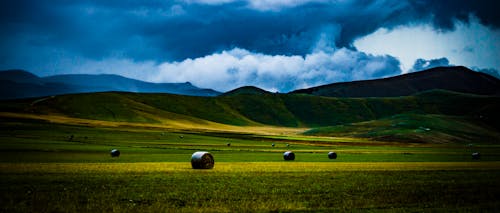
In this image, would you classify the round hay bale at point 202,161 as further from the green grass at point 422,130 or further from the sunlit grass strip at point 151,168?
the green grass at point 422,130

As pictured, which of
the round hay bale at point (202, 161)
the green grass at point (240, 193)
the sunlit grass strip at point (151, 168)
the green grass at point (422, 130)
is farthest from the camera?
the green grass at point (422, 130)

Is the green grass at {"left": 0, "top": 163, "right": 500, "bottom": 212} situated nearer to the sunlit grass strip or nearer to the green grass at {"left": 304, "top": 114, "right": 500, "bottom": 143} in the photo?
the sunlit grass strip

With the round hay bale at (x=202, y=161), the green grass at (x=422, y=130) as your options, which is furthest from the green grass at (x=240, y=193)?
the green grass at (x=422, y=130)

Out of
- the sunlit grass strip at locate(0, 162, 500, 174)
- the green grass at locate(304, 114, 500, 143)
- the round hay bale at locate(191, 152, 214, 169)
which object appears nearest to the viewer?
the sunlit grass strip at locate(0, 162, 500, 174)

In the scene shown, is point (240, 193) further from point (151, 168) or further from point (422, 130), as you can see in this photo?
point (422, 130)

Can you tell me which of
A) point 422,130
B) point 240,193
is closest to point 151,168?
point 240,193

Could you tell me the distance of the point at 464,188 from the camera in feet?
80.8

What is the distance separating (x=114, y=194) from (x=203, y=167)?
58.1ft

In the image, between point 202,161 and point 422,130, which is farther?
point 422,130

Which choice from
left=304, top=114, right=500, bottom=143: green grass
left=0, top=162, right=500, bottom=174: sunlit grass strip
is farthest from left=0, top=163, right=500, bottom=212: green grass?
left=304, top=114, right=500, bottom=143: green grass

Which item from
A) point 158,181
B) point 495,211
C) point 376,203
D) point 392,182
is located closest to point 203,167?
point 158,181

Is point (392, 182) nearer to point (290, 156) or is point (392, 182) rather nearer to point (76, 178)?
point (76, 178)

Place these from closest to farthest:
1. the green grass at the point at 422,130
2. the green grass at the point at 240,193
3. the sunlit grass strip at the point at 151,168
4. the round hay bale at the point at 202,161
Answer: the green grass at the point at 240,193, the sunlit grass strip at the point at 151,168, the round hay bale at the point at 202,161, the green grass at the point at 422,130

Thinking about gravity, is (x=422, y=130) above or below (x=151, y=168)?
above
